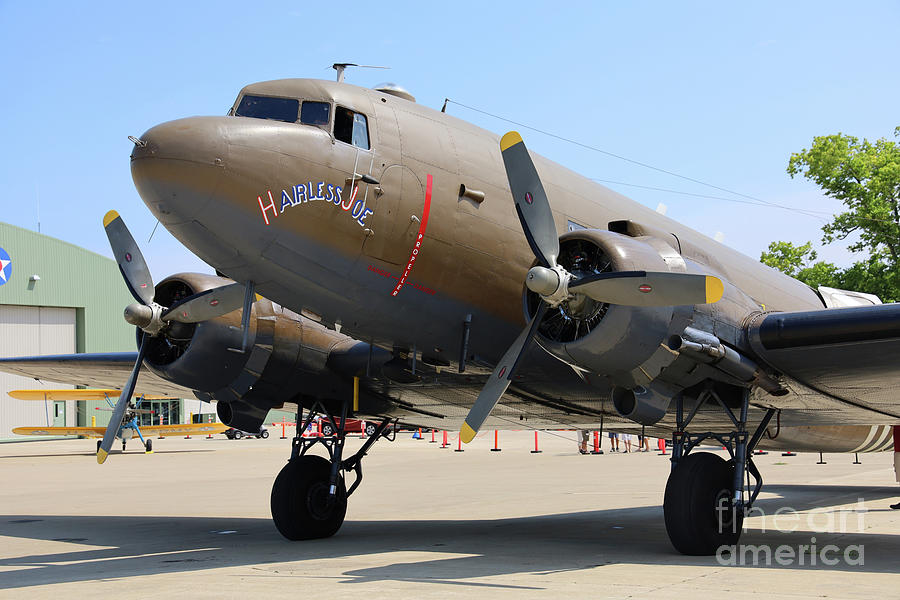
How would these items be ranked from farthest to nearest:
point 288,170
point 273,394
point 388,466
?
point 388,466, point 273,394, point 288,170

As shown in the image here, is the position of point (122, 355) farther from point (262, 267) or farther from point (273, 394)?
point (262, 267)

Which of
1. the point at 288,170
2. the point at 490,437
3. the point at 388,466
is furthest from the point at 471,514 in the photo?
the point at 490,437

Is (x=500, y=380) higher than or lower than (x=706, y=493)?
higher

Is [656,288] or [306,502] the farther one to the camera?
[306,502]

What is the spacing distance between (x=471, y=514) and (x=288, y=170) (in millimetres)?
8918

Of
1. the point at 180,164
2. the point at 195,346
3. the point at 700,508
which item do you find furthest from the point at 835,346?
the point at 195,346

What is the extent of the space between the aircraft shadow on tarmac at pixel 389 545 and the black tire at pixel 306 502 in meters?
0.28

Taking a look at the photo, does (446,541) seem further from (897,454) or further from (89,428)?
(89,428)

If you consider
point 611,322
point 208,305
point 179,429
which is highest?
point 208,305

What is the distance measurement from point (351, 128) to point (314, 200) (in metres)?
1.00

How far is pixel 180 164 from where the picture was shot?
790 cm

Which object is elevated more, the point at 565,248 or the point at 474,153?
the point at 474,153

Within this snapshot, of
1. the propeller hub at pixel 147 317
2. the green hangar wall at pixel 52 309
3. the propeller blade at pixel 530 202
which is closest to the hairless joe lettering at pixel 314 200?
the propeller blade at pixel 530 202

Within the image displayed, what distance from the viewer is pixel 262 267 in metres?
8.74
